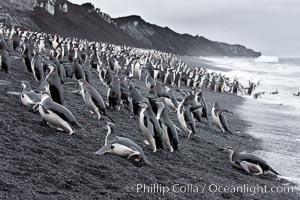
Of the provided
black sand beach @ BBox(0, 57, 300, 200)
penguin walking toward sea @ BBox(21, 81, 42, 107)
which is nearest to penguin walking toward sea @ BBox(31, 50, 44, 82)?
black sand beach @ BBox(0, 57, 300, 200)

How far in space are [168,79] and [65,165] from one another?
18658mm

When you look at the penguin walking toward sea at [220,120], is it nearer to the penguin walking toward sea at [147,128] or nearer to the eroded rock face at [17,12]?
the penguin walking toward sea at [147,128]

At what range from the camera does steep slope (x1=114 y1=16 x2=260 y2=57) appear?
11683 cm

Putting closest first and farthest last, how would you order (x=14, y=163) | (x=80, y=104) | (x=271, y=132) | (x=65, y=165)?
(x=14, y=163)
(x=65, y=165)
(x=80, y=104)
(x=271, y=132)

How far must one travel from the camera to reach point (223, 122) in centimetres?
1158

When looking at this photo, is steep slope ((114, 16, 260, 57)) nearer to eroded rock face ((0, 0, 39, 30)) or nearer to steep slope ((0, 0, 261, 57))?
steep slope ((0, 0, 261, 57))

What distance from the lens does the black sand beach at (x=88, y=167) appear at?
458cm

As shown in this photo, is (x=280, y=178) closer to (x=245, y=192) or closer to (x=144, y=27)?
(x=245, y=192)

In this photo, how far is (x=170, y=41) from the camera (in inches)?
5285

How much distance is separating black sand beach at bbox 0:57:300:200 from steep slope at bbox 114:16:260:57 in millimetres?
105231

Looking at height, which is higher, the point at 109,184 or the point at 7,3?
the point at 7,3

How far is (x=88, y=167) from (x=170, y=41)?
5129 inches

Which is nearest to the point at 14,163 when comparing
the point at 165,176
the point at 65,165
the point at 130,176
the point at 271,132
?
the point at 65,165

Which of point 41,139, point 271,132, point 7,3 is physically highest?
point 7,3
